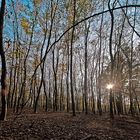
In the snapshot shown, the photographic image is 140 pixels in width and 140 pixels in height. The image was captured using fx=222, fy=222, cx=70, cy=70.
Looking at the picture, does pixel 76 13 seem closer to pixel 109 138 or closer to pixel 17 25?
pixel 17 25

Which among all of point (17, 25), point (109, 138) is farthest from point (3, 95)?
point (17, 25)

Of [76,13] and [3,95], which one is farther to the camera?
[76,13]

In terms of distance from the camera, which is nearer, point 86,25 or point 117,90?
point 86,25

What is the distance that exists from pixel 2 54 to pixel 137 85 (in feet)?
115

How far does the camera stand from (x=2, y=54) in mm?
11758

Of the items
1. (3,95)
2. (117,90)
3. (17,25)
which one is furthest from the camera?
(117,90)

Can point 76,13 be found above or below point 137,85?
above

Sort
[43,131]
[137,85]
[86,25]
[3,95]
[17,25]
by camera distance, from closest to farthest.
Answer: [43,131] → [3,95] → [86,25] → [17,25] → [137,85]

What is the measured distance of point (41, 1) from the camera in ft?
85.0

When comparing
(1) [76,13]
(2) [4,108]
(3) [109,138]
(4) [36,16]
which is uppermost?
(4) [36,16]

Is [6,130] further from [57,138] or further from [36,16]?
[36,16]

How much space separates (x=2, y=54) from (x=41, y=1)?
1587 cm

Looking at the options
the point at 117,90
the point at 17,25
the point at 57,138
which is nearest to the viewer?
the point at 57,138

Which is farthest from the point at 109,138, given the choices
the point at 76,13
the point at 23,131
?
the point at 76,13
